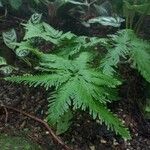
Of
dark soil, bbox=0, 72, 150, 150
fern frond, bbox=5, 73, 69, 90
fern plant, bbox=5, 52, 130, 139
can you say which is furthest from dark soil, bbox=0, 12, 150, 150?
fern frond, bbox=5, 73, 69, 90

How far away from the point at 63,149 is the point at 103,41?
0.57 m

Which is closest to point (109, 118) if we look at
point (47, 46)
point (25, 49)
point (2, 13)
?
point (25, 49)

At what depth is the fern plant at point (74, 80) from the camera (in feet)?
4.96

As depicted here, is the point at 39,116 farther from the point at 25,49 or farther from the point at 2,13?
the point at 2,13

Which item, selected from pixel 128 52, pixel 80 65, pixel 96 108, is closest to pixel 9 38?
pixel 80 65

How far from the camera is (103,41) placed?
1.90 meters

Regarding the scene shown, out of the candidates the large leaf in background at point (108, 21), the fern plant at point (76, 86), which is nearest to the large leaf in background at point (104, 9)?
the large leaf in background at point (108, 21)

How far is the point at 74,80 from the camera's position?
1.63 meters

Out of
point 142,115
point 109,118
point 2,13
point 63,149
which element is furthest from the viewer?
point 2,13

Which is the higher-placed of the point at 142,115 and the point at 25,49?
the point at 25,49

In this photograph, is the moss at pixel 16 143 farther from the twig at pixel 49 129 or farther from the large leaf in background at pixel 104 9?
the large leaf in background at pixel 104 9

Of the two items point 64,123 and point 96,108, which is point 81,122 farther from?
point 96,108

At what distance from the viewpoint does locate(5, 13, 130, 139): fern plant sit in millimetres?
1513

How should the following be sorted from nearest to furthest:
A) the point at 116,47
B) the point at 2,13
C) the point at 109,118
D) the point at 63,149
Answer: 1. the point at 109,118
2. the point at 63,149
3. the point at 116,47
4. the point at 2,13
